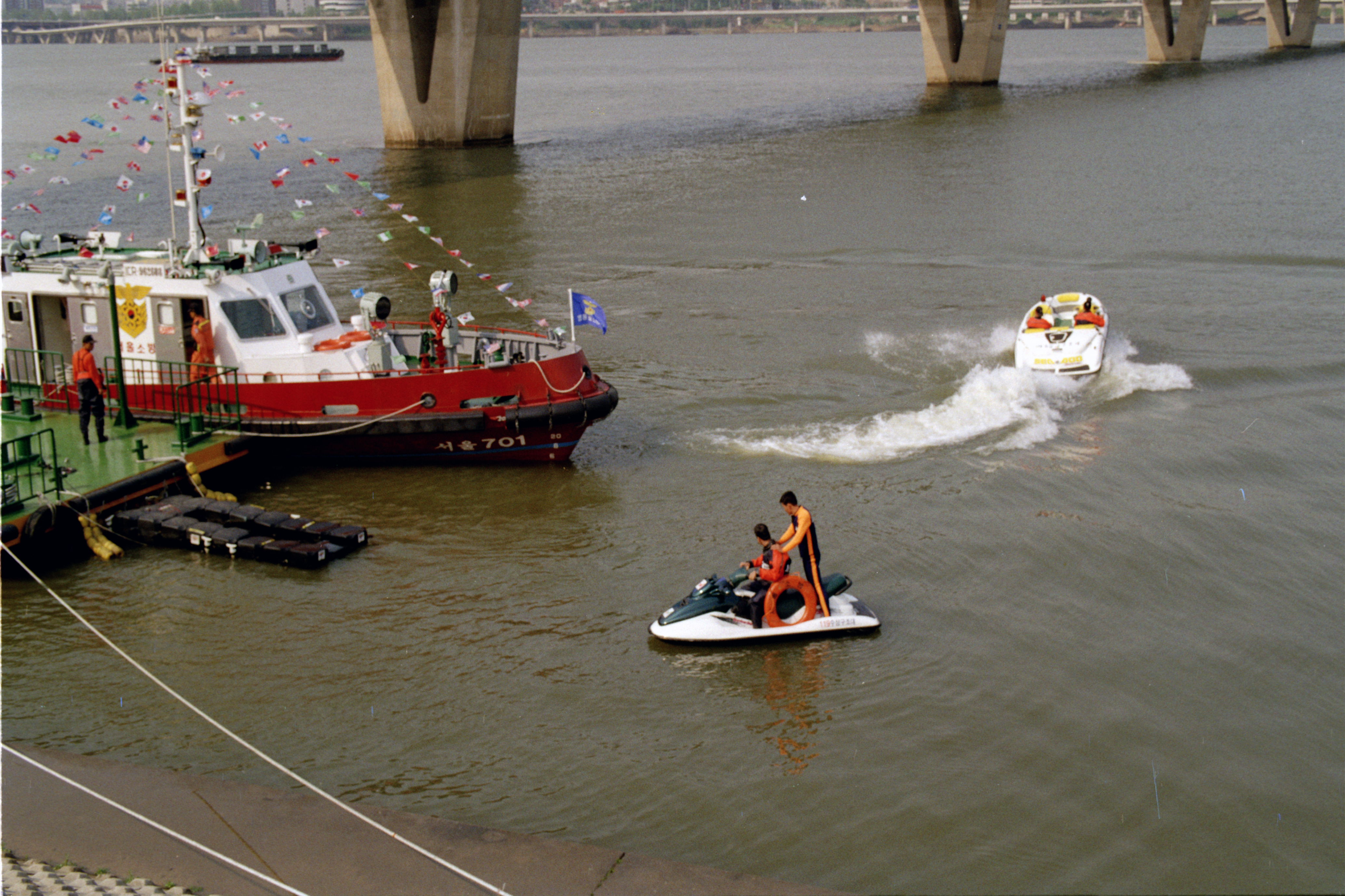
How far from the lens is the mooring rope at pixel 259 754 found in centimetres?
919

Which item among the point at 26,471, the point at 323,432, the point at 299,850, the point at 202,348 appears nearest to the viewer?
the point at 299,850

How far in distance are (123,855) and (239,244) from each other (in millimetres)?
12410

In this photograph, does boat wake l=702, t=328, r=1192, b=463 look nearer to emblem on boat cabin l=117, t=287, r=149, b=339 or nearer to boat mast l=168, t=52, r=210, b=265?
boat mast l=168, t=52, r=210, b=265

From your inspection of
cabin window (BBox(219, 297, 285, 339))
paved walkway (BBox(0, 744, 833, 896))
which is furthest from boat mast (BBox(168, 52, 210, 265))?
paved walkway (BBox(0, 744, 833, 896))

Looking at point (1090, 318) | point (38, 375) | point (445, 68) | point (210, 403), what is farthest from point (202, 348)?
point (445, 68)

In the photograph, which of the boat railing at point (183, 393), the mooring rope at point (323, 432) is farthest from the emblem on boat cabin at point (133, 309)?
the mooring rope at point (323, 432)

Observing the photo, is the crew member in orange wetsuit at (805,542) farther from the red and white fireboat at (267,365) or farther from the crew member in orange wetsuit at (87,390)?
the crew member in orange wetsuit at (87,390)

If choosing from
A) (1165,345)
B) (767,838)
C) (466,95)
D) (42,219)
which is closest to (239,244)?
(767,838)

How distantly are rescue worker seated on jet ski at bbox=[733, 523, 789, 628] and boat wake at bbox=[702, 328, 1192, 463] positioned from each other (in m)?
6.55

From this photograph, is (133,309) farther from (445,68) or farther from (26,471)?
(445,68)

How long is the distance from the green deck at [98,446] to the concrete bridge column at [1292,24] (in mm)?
128361

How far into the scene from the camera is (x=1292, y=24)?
124875mm

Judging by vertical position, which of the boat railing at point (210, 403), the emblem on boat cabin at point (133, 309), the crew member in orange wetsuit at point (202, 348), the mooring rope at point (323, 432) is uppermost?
the emblem on boat cabin at point (133, 309)

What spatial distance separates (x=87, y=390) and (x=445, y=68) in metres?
47.0
